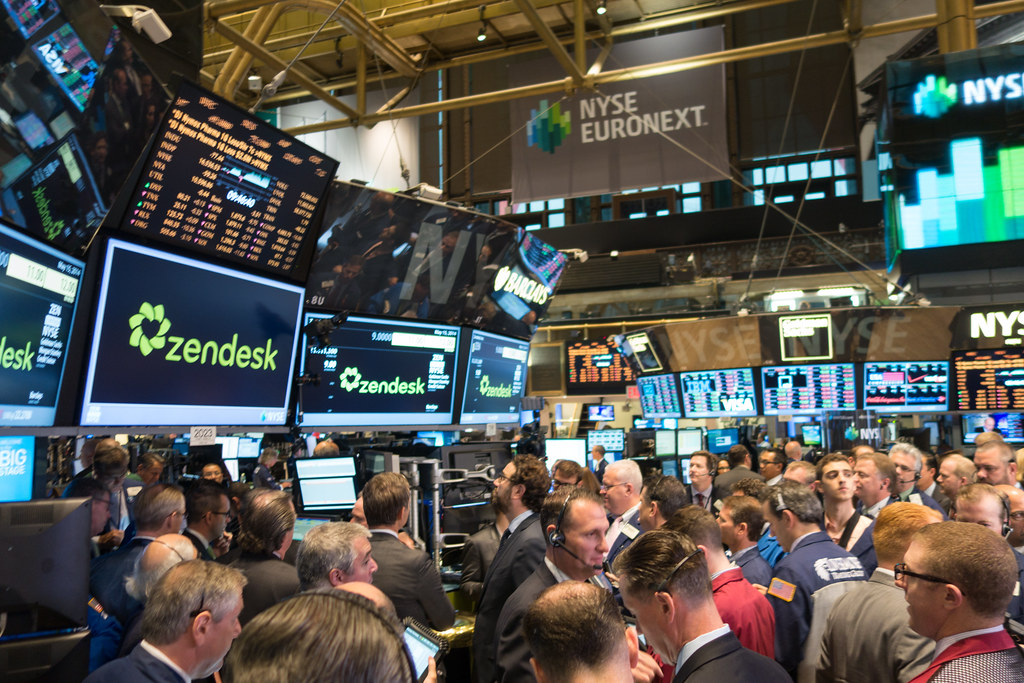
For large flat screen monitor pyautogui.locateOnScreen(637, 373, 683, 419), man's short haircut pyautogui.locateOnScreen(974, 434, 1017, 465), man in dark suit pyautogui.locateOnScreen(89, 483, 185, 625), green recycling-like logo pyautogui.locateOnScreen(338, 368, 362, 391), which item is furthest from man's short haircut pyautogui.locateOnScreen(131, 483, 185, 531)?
large flat screen monitor pyautogui.locateOnScreen(637, 373, 683, 419)

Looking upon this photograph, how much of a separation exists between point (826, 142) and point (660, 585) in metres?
16.5

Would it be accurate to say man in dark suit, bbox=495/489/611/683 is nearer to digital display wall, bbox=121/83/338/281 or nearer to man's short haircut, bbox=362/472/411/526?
man's short haircut, bbox=362/472/411/526

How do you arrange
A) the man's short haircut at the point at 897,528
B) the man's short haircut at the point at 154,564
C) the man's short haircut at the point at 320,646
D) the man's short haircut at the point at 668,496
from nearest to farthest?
the man's short haircut at the point at 320,646 < the man's short haircut at the point at 897,528 < the man's short haircut at the point at 154,564 < the man's short haircut at the point at 668,496

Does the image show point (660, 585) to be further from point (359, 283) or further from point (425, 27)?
point (425, 27)

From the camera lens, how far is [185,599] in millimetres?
2244

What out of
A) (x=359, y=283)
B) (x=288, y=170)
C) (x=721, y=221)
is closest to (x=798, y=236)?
(x=721, y=221)

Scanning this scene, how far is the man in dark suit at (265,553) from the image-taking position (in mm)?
3316

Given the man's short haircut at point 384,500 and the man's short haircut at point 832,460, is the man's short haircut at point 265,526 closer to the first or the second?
the man's short haircut at point 384,500

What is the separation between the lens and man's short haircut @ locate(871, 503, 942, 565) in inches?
114

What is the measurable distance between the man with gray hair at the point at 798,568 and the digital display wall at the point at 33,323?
317cm

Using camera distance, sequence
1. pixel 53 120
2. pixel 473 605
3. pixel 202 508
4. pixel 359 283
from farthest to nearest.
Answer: pixel 359 283 < pixel 473 605 < pixel 202 508 < pixel 53 120

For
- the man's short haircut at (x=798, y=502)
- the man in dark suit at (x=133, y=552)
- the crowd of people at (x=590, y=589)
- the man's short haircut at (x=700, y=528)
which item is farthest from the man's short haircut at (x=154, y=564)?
the man's short haircut at (x=798, y=502)

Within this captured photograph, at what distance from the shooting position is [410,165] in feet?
40.3

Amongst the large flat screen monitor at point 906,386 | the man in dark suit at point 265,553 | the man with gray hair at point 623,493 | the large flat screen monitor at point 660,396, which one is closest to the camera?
the man in dark suit at point 265,553
